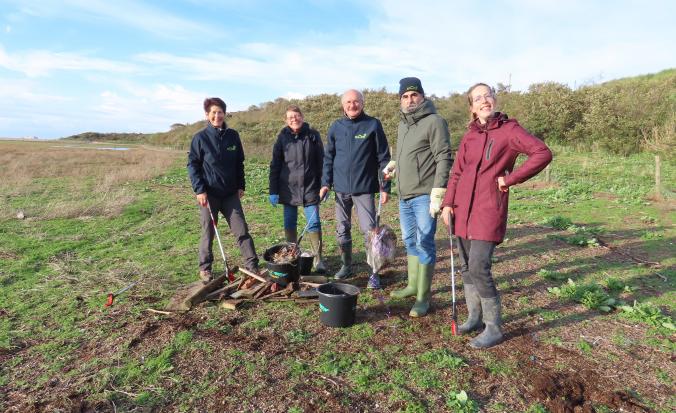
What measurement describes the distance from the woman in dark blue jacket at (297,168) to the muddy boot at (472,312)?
231 cm

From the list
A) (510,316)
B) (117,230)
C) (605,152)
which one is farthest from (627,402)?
(605,152)

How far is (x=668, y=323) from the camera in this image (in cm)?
395

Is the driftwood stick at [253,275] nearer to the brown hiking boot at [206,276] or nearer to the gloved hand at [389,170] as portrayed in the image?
the brown hiking boot at [206,276]

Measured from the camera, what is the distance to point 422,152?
13.3 ft

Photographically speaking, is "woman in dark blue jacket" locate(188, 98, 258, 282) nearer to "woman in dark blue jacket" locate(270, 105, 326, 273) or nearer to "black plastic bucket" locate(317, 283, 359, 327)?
"woman in dark blue jacket" locate(270, 105, 326, 273)

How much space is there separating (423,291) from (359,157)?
5.55ft

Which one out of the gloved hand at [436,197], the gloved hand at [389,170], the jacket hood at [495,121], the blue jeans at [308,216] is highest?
the jacket hood at [495,121]

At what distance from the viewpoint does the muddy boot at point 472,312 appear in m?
3.79

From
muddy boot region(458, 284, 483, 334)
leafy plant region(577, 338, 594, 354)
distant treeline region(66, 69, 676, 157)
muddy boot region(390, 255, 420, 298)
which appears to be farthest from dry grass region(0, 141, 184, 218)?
distant treeline region(66, 69, 676, 157)

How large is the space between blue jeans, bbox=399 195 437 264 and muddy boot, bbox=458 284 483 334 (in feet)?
1.83

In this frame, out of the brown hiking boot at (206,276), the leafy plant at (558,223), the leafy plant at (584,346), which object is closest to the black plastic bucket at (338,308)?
the brown hiking boot at (206,276)

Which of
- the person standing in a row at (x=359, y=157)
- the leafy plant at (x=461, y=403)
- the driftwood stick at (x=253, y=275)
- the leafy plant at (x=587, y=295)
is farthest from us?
the person standing in a row at (x=359, y=157)

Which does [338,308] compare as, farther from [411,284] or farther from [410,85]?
[410,85]

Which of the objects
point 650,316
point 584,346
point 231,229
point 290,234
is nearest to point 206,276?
point 231,229
